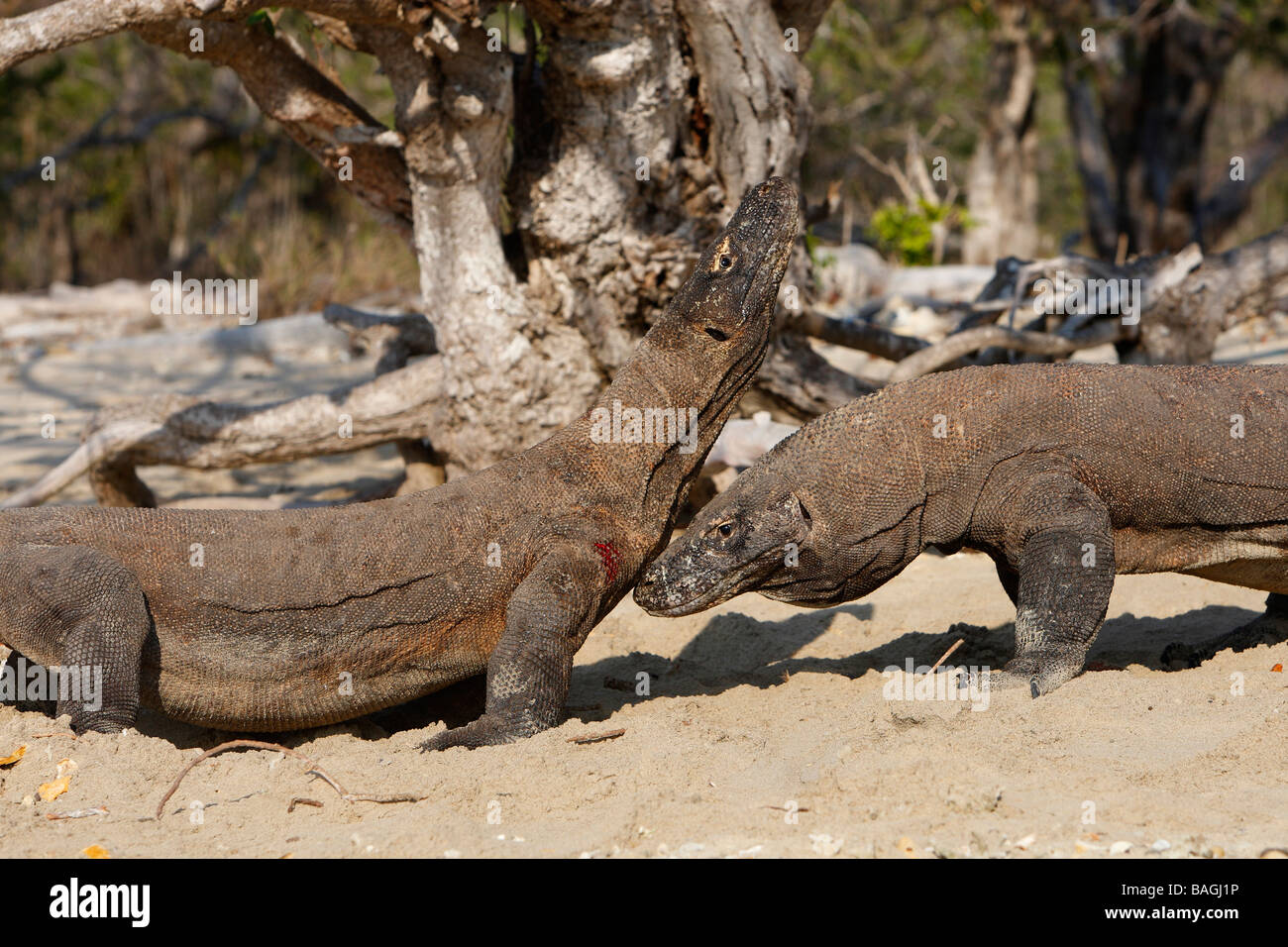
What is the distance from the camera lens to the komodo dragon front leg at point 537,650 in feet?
14.7

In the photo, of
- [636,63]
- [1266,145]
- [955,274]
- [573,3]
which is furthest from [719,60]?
[1266,145]

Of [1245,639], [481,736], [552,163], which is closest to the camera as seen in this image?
[481,736]

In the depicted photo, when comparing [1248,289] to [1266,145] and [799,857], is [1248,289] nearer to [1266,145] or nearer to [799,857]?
[799,857]

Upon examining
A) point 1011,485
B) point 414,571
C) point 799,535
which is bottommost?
point 414,571

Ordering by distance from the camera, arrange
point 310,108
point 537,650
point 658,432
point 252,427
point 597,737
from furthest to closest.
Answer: point 252,427, point 310,108, point 658,432, point 537,650, point 597,737

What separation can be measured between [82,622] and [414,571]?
1.14 meters

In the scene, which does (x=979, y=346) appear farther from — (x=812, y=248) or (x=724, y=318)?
(x=812, y=248)

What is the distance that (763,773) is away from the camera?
3.95m

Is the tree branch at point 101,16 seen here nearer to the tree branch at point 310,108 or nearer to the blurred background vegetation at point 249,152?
the tree branch at point 310,108

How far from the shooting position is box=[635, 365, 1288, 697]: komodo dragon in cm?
466

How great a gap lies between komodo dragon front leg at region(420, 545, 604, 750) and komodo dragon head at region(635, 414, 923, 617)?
0.30m

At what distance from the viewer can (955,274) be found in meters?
14.2

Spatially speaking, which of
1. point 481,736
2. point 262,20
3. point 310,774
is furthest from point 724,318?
point 262,20

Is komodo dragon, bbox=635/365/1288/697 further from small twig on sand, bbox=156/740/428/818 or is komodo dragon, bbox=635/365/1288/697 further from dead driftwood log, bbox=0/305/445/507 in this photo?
dead driftwood log, bbox=0/305/445/507
